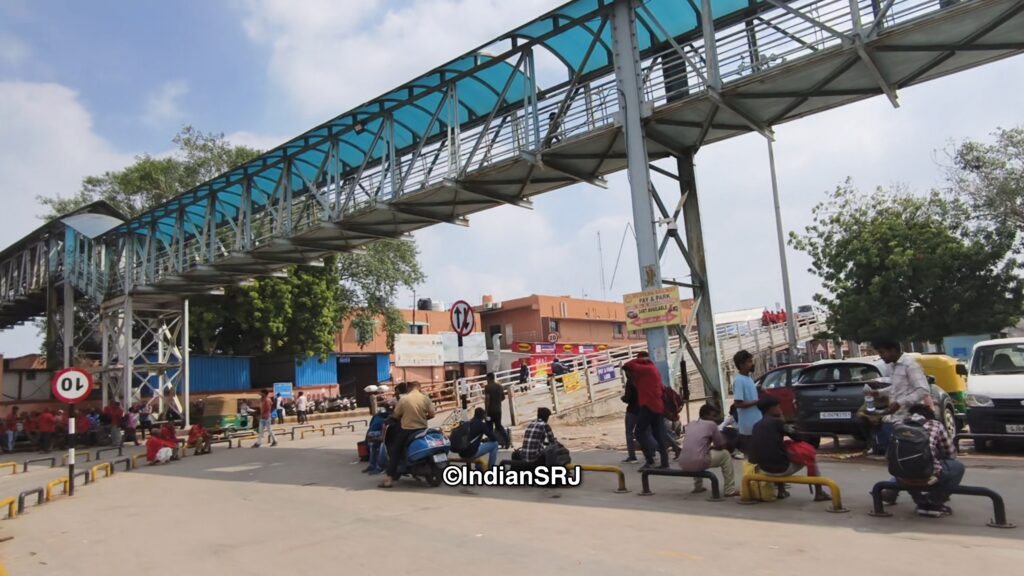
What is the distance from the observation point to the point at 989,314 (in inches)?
909

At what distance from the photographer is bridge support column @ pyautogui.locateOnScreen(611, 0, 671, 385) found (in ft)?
37.5

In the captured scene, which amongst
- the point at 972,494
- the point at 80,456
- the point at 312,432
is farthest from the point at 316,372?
the point at 972,494

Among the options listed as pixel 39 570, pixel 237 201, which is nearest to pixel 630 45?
pixel 39 570

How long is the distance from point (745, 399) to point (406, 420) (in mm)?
4858

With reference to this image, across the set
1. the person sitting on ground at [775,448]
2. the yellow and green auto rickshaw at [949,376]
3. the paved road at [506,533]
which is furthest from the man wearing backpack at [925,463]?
the yellow and green auto rickshaw at [949,376]

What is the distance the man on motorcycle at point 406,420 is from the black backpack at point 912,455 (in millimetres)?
6120

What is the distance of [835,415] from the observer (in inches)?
438

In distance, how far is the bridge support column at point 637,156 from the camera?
1143 centimetres

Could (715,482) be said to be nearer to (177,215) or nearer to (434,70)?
(434,70)

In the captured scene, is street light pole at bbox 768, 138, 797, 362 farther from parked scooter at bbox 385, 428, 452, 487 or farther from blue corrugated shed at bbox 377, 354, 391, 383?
blue corrugated shed at bbox 377, 354, 391, 383

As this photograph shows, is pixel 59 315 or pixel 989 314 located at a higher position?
pixel 59 315

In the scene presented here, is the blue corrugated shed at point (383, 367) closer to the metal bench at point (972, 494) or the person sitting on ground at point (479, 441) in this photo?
the person sitting on ground at point (479, 441)

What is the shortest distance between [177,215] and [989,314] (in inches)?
1141

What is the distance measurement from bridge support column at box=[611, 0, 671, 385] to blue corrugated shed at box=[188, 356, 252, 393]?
26.1 meters
